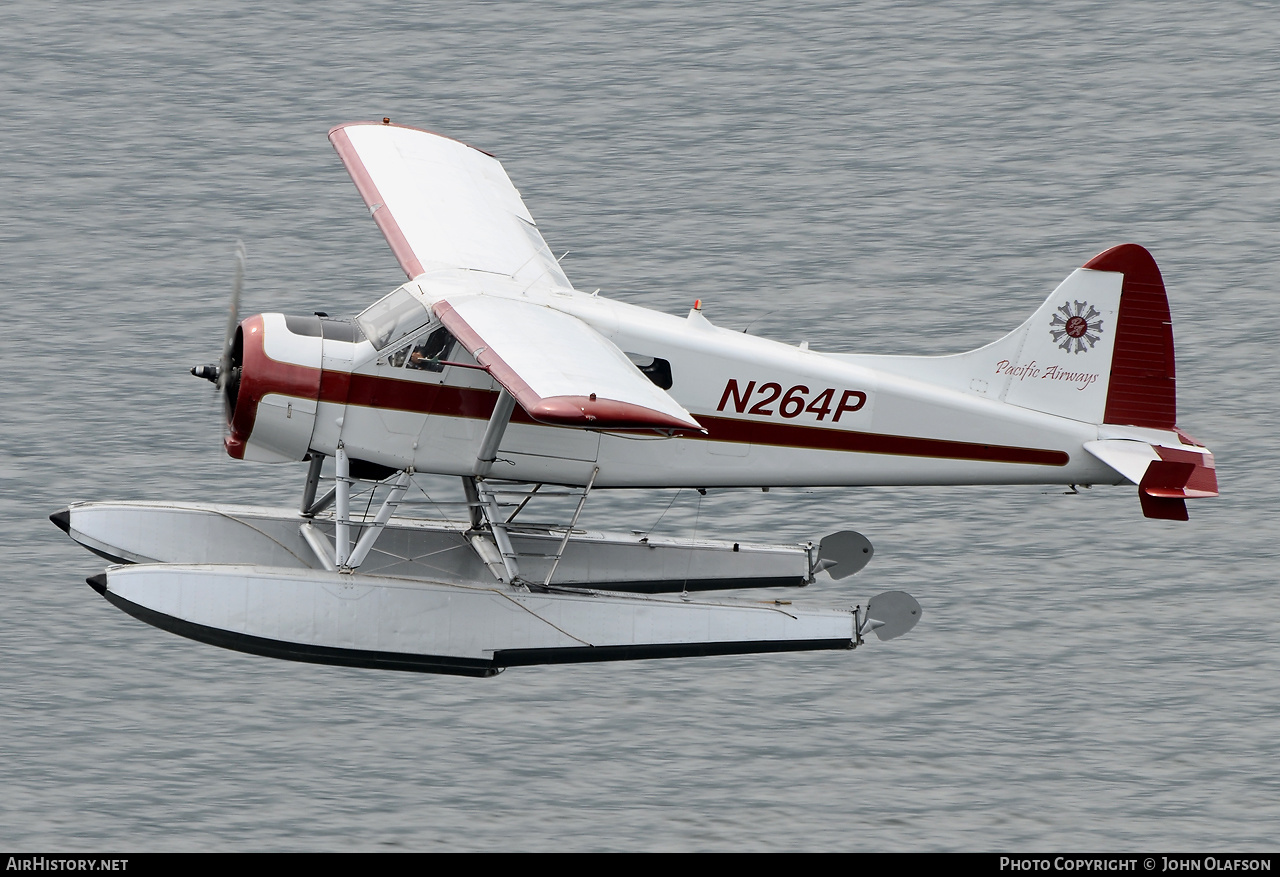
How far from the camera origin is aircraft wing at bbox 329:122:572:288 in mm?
16422

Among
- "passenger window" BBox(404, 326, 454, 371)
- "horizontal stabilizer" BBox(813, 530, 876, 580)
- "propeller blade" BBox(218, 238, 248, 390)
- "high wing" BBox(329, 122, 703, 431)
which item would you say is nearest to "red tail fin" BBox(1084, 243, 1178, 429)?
"horizontal stabilizer" BBox(813, 530, 876, 580)

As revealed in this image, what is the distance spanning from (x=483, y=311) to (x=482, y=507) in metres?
1.79

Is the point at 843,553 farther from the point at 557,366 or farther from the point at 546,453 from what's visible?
the point at 557,366

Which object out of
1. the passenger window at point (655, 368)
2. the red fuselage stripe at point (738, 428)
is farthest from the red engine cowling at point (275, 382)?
the passenger window at point (655, 368)

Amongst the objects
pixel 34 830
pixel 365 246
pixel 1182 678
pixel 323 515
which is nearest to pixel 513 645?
pixel 323 515

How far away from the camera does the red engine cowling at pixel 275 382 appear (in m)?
15.5

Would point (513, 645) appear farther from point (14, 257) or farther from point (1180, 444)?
point (14, 257)

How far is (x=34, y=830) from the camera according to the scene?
13461mm

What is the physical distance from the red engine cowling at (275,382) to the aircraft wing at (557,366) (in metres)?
1.26

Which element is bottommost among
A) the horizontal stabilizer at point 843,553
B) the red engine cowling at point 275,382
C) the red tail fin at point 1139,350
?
the horizontal stabilizer at point 843,553

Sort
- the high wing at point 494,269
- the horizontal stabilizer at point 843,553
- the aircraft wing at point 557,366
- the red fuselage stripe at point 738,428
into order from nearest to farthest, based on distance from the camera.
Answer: the aircraft wing at point 557,366 < the high wing at point 494,269 < the red fuselage stripe at point 738,428 < the horizontal stabilizer at point 843,553

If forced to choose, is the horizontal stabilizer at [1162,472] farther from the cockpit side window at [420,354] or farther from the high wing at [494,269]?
the cockpit side window at [420,354]

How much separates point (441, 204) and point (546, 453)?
2.83 metres

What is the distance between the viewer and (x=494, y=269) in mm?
16312
